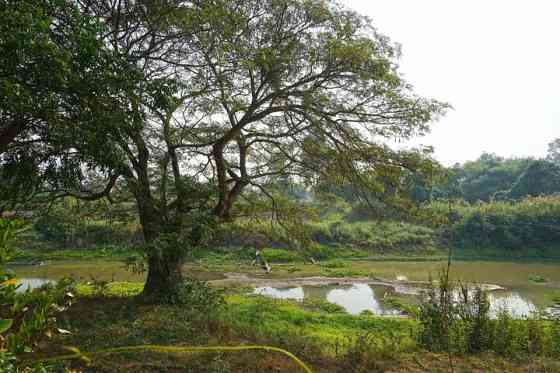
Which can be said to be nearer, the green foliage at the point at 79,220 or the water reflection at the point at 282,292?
the green foliage at the point at 79,220

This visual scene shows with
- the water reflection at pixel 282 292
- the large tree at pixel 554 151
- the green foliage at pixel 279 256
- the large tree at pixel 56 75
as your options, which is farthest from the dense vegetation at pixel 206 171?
the large tree at pixel 554 151

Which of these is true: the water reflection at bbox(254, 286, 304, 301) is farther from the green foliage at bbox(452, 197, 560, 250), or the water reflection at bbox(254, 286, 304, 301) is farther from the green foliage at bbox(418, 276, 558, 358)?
the green foliage at bbox(452, 197, 560, 250)

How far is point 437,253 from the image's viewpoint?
92.1ft

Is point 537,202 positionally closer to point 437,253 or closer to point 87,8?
point 437,253

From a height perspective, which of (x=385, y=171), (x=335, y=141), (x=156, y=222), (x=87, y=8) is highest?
(x=87, y=8)

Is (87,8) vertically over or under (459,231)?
over

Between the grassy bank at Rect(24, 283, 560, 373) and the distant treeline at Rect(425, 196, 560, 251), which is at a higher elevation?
the distant treeline at Rect(425, 196, 560, 251)

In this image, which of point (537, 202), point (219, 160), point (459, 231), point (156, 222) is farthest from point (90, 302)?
point (537, 202)

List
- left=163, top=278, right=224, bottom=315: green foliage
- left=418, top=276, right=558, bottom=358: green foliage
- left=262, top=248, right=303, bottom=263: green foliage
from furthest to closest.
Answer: left=262, top=248, right=303, bottom=263: green foliage < left=163, top=278, right=224, bottom=315: green foliage < left=418, top=276, right=558, bottom=358: green foliage

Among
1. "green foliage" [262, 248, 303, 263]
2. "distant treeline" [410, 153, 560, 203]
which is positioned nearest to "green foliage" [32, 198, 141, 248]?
"green foliage" [262, 248, 303, 263]

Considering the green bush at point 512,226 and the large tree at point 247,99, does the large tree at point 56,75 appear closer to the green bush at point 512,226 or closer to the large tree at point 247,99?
the large tree at point 247,99

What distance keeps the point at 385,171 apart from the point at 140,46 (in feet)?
17.8

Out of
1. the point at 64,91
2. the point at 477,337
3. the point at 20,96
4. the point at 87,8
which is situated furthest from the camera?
the point at 87,8

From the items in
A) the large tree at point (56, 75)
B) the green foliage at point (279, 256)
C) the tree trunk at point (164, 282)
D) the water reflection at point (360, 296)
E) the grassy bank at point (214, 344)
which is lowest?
the water reflection at point (360, 296)
